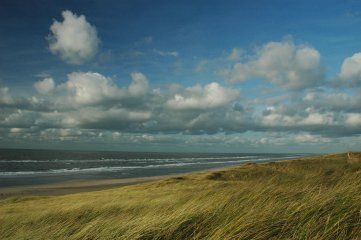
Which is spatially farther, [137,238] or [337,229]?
[137,238]

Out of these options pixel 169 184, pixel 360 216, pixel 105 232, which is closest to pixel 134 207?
pixel 105 232

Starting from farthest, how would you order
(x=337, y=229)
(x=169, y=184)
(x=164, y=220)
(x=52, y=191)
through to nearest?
(x=52, y=191) < (x=169, y=184) < (x=164, y=220) < (x=337, y=229)

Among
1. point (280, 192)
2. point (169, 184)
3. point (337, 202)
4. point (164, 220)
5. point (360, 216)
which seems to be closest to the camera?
point (360, 216)

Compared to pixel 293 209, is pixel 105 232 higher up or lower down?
lower down

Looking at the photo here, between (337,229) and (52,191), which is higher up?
(337,229)

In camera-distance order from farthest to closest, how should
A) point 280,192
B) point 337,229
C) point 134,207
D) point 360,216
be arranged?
point 134,207
point 280,192
point 360,216
point 337,229

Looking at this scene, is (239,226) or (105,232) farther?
(105,232)

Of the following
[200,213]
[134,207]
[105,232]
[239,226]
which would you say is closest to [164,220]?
[200,213]

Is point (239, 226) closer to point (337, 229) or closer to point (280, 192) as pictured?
point (337, 229)

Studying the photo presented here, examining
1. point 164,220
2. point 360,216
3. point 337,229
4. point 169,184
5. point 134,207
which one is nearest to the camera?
point 337,229

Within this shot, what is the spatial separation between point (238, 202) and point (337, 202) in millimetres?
1361

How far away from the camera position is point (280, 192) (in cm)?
598

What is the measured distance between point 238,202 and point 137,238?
157 cm

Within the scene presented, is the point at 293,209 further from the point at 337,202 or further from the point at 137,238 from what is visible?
the point at 137,238
